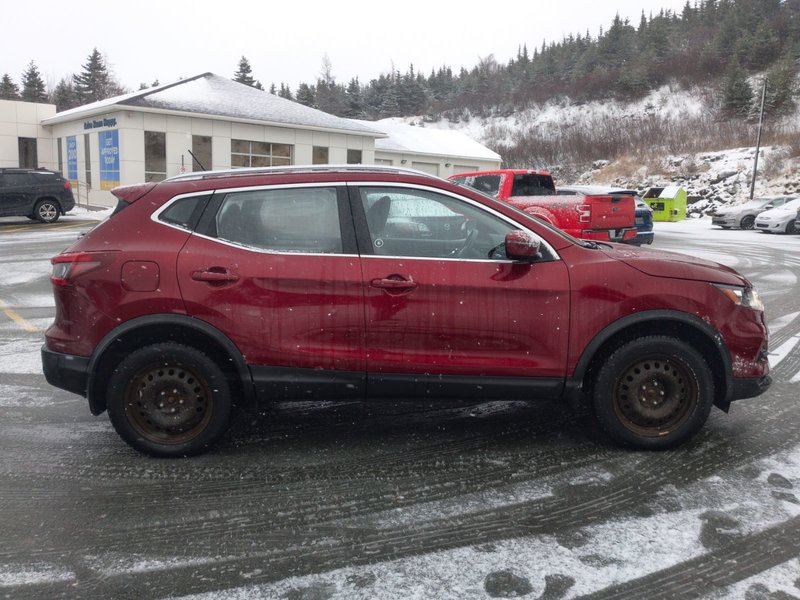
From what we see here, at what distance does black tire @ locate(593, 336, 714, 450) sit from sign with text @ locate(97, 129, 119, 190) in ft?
86.6

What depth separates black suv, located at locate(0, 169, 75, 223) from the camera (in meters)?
20.1

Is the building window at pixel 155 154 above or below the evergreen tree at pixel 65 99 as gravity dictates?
below

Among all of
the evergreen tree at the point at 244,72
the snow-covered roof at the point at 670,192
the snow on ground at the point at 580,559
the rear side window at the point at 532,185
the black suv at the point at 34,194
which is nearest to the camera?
the snow on ground at the point at 580,559

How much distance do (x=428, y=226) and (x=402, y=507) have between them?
5.27 feet

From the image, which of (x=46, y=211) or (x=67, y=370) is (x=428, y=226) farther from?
(x=46, y=211)

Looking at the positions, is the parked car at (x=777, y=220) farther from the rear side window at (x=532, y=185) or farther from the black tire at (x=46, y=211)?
the black tire at (x=46, y=211)

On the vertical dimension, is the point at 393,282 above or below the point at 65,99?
below

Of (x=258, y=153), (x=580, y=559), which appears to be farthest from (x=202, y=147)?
(x=580, y=559)

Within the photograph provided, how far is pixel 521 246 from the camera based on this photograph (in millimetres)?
3670

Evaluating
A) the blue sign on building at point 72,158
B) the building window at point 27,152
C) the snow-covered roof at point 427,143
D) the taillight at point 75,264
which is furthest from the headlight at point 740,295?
the building window at point 27,152

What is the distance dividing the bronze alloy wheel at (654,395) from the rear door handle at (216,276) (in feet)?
7.67

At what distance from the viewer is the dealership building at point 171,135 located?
2620 centimetres

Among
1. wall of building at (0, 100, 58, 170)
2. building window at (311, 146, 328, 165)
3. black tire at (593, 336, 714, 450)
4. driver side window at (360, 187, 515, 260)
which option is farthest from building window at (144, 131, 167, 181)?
black tire at (593, 336, 714, 450)

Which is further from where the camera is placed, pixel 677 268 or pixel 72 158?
pixel 72 158
